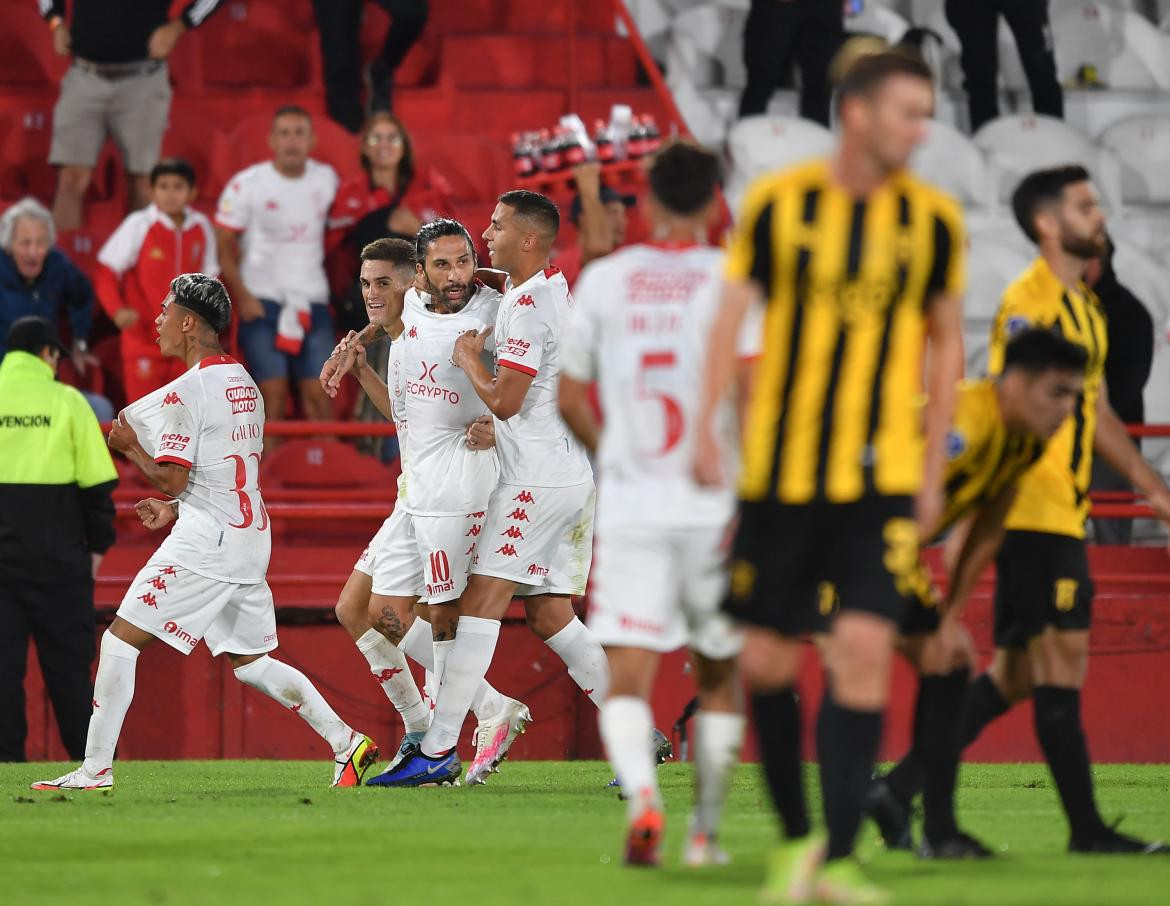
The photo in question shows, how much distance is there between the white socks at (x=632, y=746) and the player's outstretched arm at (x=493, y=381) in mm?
2571

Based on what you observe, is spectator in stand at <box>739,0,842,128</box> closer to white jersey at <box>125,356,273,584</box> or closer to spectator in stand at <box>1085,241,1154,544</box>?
spectator in stand at <box>1085,241,1154,544</box>

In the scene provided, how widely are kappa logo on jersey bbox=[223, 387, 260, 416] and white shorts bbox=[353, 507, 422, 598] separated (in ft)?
2.51

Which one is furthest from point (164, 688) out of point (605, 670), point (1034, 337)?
point (1034, 337)

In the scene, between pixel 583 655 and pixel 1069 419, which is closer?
pixel 1069 419

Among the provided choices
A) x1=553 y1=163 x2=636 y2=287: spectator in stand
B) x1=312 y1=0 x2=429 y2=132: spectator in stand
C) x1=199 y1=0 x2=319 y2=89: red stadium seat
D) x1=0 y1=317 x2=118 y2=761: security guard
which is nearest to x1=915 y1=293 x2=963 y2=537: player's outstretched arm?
x1=0 y1=317 x2=118 y2=761: security guard

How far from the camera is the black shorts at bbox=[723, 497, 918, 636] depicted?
14.1ft

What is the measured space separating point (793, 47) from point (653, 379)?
9567mm

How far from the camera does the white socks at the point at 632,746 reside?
15.4 feet

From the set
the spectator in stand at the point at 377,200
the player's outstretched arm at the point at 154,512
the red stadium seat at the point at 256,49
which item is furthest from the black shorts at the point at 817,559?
the red stadium seat at the point at 256,49

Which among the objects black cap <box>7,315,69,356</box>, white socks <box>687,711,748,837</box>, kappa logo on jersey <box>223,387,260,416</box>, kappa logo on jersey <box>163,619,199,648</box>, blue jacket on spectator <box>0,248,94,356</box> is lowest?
white socks <box>687,711,748,837</box>

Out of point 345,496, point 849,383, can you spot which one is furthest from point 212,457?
point 849,383

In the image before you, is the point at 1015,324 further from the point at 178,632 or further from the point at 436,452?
the point at 178,632

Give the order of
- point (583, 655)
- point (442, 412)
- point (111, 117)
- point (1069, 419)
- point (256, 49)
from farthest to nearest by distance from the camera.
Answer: point (256, 49) < point (111, 117) < point (583, 655) < point (442, 412) < point (1069, 419)

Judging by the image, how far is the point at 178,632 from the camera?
7688 mm
